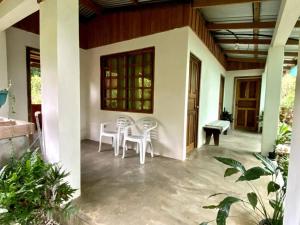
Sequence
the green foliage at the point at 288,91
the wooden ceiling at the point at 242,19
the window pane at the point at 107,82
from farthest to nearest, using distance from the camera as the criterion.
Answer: the green foliage at the point at 288,91 → the window pane at the point at 107,82 → the wooden ceiling at the point at 242,19

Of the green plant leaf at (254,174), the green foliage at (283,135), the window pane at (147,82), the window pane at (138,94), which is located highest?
the window pane at (147,82)

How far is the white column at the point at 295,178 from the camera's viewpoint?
1.01 meters

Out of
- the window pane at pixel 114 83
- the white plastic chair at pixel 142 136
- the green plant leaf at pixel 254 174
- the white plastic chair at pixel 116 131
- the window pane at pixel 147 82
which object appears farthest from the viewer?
the window pane at pixel 114 83

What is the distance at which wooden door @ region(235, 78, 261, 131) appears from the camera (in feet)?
26.2

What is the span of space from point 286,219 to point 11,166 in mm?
2148

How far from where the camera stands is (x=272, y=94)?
416 cm

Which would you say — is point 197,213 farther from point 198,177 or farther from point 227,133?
point 227,133

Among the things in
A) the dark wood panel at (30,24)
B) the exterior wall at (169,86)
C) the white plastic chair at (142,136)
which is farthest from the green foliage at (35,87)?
the white plastic chair at (142,136)

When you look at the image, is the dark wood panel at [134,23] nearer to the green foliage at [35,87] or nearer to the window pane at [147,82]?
the window pane at [147,82]

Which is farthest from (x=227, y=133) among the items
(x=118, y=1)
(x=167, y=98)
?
(x=118, y=1)

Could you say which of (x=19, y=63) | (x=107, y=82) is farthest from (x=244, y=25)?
(x=19, y=63)

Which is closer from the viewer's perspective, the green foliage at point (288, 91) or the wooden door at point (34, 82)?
the wooden door at point (34, 82)

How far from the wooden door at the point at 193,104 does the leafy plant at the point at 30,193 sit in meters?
3.00

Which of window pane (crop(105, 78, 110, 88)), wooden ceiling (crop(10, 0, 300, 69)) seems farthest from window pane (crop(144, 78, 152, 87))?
window pane (crop(105, 78, 110, 88))
